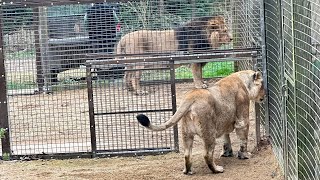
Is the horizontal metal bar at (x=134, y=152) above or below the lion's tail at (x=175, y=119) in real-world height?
below

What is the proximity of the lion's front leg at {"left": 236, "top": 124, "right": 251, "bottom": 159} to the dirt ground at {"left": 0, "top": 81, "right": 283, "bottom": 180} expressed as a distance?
3.1 inches

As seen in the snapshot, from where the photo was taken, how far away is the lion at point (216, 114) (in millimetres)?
7555

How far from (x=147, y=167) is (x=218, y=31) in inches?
139

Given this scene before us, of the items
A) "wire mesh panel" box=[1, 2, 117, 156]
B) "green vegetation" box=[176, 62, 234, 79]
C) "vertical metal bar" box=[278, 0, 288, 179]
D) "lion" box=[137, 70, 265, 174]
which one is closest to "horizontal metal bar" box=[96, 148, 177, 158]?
"wire mesh panel" box=[1, 2, 117, 156]

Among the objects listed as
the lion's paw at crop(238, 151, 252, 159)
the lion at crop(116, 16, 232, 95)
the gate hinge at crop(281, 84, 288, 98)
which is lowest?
the lion's paw at crop(238, 151, 252, 159)

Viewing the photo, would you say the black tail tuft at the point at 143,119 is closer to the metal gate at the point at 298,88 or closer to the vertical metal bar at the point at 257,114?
the metal gate at the point at 298,88

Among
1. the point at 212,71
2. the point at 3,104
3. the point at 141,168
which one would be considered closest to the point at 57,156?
the point at 3,104

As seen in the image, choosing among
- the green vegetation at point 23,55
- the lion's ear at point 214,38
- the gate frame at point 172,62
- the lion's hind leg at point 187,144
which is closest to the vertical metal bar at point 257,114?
the gate frame at point 172,62

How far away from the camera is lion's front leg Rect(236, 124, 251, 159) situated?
835cm

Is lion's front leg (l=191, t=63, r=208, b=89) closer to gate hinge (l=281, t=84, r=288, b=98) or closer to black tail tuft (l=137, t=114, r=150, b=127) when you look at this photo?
black tail tuft (l=137, t=114, r=150, b=127)

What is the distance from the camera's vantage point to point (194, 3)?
11578 mm

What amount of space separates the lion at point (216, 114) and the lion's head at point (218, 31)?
273cm

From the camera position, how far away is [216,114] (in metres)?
7.82

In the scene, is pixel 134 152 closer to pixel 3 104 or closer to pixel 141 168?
pixel 141 168
